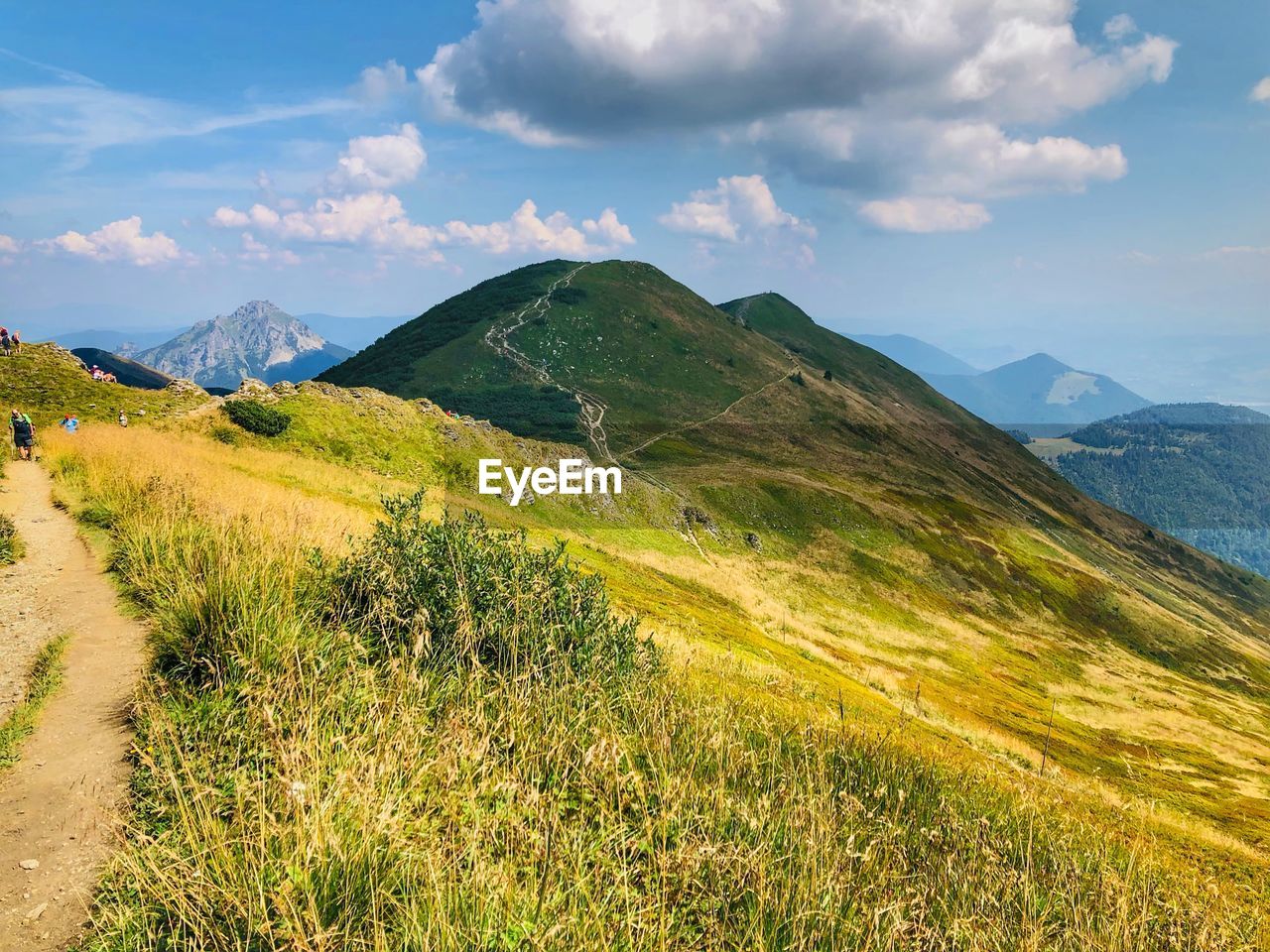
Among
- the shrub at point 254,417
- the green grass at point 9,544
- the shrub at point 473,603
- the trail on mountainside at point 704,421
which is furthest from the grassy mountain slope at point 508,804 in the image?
the trail on mountainside at point 704,421

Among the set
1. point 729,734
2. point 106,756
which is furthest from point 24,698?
point 729,734

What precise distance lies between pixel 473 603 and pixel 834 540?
75671mm

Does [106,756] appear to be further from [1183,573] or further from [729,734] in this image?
[1183,573]

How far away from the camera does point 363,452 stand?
43969 mm

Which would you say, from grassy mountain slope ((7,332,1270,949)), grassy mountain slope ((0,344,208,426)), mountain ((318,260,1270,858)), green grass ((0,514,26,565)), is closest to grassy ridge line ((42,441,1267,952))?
grassy mountain slope ((7,332,1270,949))

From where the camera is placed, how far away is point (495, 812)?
593 cm

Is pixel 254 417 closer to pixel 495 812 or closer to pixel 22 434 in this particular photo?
pixel 22 434

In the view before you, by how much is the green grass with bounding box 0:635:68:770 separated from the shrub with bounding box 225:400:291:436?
113 ft

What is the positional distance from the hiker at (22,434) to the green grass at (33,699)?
23628 mm

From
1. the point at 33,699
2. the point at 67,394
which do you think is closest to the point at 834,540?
the point at 67,394

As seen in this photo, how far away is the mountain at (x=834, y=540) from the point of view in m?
48.6

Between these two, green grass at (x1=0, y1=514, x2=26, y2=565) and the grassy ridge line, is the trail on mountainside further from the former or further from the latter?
the grassy ridge line

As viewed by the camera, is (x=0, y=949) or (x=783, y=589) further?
(x=783, y=589)

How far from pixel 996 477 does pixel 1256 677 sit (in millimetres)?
77983
